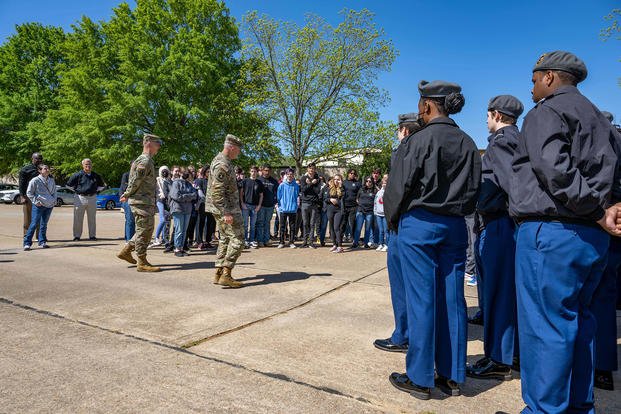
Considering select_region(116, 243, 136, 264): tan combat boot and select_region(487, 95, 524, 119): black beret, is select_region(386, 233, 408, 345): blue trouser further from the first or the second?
select_region(116, 243, 136, 264): tan combat boot

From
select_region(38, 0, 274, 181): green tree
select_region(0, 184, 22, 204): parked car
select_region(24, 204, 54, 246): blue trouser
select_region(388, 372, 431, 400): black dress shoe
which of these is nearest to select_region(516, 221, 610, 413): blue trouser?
select_region(388, 372, 431, 400): black dress shoe

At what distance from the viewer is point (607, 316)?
10.0 ft

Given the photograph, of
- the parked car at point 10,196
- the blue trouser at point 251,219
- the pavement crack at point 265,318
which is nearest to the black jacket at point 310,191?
the blue trouser at point 251,219

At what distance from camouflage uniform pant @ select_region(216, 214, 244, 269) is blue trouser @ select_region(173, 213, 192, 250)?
306 centimetres

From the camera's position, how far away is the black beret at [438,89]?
295cm

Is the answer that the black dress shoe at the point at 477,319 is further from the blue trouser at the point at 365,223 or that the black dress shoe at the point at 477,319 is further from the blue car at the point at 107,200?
the blue car at the point at 107,200

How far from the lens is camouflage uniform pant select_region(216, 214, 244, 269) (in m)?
5.50

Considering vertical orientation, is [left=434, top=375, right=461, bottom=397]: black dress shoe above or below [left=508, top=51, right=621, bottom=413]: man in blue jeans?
below

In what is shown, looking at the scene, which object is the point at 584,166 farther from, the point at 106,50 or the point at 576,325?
the point at 106,50

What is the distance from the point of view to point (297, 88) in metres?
26.9

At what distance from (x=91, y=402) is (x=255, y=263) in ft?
16.7

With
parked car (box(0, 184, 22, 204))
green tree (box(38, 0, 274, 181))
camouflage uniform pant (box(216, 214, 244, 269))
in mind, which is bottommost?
camouflage uniform pant (box(216, 214, 244, 269))

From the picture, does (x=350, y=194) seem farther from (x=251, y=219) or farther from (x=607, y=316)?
(x=607, y=316)

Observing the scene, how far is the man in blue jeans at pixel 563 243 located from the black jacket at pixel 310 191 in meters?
8.05
